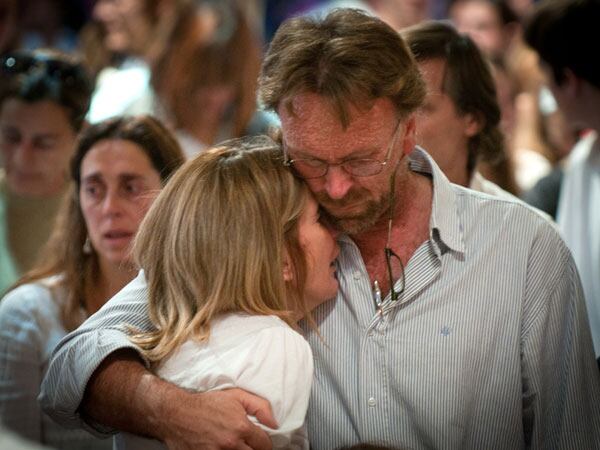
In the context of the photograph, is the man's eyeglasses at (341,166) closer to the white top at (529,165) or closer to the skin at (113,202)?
the skin at (113,202)

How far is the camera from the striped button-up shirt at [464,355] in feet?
8.94

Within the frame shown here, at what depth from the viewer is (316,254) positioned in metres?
2.70

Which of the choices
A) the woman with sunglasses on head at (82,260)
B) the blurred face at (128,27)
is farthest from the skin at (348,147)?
the blurred face at (128,27)

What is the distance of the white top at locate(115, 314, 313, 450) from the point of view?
2484 millimetres

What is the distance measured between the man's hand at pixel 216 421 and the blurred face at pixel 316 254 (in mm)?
357

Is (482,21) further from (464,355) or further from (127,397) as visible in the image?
(127,397)

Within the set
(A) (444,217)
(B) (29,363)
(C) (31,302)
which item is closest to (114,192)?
(C) (31,302)

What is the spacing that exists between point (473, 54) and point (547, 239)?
3.37 ft

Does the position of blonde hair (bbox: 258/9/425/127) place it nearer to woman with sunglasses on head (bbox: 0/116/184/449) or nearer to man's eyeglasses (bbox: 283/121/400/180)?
man's eyeglasses (bbox: 283/121/400/180)

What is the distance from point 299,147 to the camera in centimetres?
268

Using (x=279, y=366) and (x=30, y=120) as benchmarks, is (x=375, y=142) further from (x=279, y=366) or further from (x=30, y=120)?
(x=30, y=120)

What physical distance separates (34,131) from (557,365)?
7.35ft

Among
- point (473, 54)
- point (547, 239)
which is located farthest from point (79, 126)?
point (547, 239)

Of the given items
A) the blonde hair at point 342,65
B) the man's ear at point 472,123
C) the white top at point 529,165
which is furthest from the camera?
the white top at point 529,165
